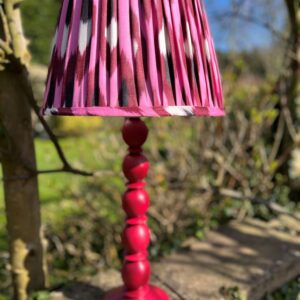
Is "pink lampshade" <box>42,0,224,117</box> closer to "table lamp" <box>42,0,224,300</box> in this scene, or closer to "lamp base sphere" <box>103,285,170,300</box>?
"table lamp" <box>42,0,224,300</box>

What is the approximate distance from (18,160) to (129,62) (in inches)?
32.2

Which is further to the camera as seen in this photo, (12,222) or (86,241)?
(86,241)

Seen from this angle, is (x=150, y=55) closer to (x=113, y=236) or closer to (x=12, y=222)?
(x=12, y=222)

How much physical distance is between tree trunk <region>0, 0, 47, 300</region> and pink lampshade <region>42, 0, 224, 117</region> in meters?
0.49

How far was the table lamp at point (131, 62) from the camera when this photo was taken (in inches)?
42.7

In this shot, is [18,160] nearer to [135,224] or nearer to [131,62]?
[135,224]

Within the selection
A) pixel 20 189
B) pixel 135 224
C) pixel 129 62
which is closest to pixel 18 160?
pixel 20 189

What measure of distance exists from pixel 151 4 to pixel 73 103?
0.33 metres

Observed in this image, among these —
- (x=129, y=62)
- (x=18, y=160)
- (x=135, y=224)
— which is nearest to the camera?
(x=129, y=62)

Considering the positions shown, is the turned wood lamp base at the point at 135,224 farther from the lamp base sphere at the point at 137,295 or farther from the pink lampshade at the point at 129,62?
the pink lampshade at the point at 129,62

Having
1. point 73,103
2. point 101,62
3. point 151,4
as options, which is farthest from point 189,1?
point 73,103

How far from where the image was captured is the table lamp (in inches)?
42.7

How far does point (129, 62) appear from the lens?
43.3 inches

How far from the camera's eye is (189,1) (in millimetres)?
1211
